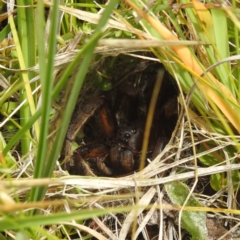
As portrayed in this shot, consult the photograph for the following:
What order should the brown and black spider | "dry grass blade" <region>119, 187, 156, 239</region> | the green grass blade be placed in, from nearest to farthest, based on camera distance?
1. the green grass blade
2. "dry grass blade" <region>119, 187, 156, 239</region>
3. the brown and black spider

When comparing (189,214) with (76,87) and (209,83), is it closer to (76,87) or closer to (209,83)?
(209,83)

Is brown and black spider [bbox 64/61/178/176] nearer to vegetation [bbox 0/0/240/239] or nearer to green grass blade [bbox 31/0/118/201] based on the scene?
vegetation [bbox 0/0/240/239]

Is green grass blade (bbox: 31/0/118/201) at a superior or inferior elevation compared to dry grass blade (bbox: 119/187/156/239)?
superior

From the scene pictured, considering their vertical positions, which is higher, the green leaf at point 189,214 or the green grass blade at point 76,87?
the green grass blade at point 76,87

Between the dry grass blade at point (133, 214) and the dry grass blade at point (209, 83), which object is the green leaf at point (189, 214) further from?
the dry grass blade at point (209, 83)

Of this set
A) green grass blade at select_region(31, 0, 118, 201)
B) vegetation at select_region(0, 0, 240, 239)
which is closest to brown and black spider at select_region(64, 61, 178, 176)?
vegetation at select_region(0, 0, 240, 239)

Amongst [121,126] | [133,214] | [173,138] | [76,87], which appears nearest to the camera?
[76,87]

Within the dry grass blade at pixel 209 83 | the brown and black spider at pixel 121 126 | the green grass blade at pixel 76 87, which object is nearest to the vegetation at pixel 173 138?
the dry grass blade at pixel 209 83

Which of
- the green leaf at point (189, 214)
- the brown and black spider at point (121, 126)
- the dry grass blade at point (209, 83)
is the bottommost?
the green leaf at point (189, 214)

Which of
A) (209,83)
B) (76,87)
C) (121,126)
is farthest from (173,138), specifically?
(76,87)
